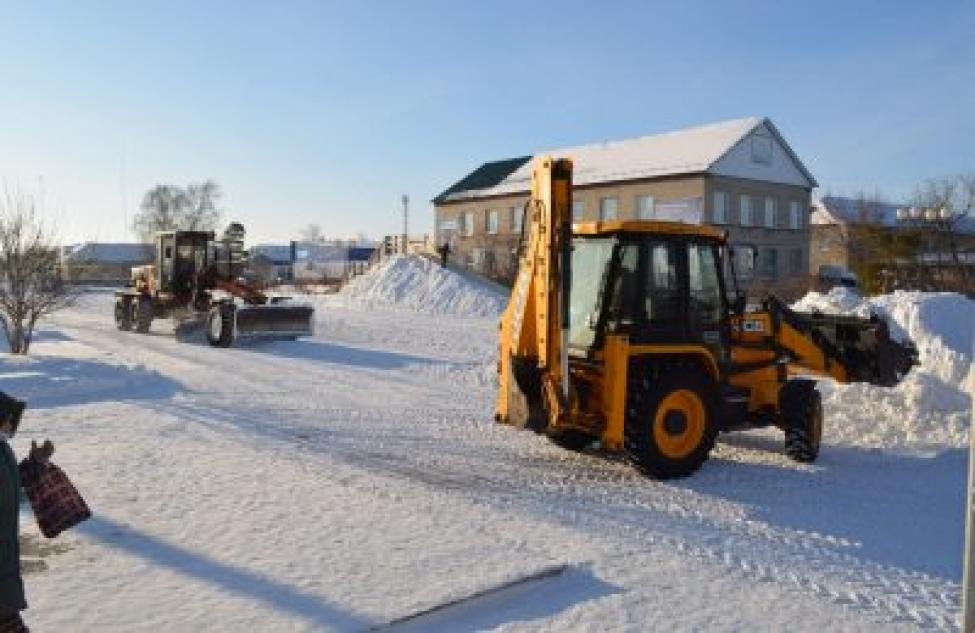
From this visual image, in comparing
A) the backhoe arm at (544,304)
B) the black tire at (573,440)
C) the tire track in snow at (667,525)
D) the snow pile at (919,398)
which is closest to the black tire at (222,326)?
the tire track in snow at (667,525)

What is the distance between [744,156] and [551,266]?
129 ft

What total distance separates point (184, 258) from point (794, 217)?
34.2 metres

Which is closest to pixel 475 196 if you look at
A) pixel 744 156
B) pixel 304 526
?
pixel 744 156

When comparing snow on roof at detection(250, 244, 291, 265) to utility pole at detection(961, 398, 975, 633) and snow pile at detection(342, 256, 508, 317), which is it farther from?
utility pole at detection(961, 398, 975, 633)

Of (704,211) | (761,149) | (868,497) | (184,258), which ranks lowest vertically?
(868,497)

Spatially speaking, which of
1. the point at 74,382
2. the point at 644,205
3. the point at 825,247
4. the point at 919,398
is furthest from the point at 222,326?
the point at 825,247

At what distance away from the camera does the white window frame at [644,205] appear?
45750 millimetres

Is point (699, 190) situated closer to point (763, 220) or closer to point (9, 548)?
point (763, 220)

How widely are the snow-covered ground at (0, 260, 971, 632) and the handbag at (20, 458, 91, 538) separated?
0.78 metres

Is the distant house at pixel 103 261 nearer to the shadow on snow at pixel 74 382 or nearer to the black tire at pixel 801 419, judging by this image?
the shadow on snow at pixel 74 382

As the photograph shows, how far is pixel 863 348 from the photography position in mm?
11008

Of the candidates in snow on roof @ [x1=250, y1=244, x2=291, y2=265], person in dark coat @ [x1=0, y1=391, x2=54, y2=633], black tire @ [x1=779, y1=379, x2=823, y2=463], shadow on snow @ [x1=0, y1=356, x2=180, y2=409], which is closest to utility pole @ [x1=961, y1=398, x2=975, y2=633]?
person in dark coat @ [x1=0, y1=391, x2=54, y2=633]

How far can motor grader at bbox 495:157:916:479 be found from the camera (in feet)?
28.9

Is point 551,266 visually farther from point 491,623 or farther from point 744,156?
point 744,156
